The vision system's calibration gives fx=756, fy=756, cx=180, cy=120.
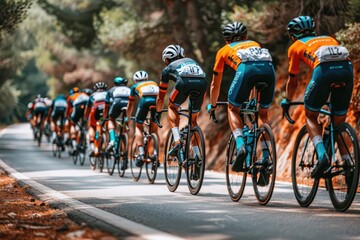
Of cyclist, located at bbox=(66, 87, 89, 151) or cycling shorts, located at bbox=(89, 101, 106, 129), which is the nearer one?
cycling shorts, located at bbox=(89, 101, 106, 129)

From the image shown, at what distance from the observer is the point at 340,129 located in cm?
833

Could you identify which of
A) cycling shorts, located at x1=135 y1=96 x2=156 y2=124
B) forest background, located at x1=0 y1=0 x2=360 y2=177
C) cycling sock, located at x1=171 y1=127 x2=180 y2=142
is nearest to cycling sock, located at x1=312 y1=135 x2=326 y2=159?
cycling sock, located at x1=171 y1=127 x2=180 y2=142

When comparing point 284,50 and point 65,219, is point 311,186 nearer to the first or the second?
point 65,219

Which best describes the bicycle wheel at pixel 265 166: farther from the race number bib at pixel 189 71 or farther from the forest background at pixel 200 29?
the forest background at pixel 200 29

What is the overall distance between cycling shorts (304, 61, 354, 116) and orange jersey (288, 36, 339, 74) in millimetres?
141

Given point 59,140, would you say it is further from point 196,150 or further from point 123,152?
point 196,150

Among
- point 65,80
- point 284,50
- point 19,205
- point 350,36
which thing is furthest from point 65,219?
point 65,80

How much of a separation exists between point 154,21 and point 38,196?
21.9 m

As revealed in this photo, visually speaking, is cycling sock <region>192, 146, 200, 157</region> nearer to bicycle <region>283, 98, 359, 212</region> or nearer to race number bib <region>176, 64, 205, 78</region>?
race number bib <region>176, 64, 205, 78</region>

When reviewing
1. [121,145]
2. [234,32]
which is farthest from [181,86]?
[121,145]

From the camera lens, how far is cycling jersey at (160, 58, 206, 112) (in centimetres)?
1116

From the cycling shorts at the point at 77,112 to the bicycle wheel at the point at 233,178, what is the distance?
39.8 feet

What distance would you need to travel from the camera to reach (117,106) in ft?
53.9

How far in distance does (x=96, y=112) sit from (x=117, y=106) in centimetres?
242
